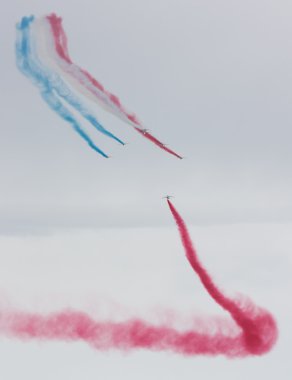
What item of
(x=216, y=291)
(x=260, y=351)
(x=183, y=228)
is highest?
(x=183, y=228)

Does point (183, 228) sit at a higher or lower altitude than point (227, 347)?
higher

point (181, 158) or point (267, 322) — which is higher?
point (181, 158)

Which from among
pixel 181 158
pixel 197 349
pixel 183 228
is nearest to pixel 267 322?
pixel 197 349

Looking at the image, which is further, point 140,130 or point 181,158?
point 181,158

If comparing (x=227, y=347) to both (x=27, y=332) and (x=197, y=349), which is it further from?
(x=27, y=332)

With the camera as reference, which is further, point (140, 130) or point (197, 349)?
point (197, 349)

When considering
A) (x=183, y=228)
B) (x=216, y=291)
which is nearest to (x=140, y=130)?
(x=183, y=228)

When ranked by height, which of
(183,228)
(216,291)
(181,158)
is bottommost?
(216,291)

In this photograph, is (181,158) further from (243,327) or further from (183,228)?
(243,327)

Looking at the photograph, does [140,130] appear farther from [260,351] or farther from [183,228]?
[260,351]
